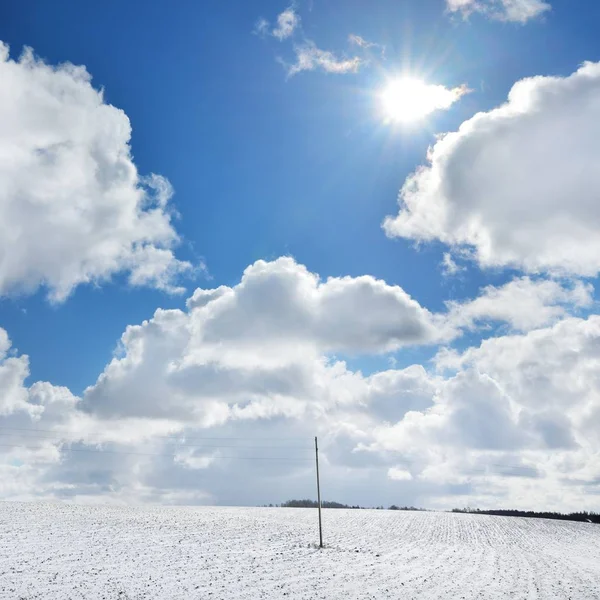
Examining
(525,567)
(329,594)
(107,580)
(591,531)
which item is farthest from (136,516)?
(591,531)

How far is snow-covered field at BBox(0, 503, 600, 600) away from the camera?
2916 centimetres

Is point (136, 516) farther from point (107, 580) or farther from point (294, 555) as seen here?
point (107, 580)

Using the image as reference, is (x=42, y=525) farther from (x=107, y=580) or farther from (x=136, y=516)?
(x=107, y=580)

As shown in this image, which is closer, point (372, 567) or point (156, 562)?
point (156, 562)

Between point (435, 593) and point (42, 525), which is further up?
point (42, 525)

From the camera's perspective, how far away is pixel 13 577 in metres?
28.3

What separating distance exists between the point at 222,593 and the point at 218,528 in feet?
75.9

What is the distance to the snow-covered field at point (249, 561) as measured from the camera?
1148 inches

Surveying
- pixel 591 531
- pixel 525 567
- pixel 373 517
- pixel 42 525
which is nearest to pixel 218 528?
pixel 42 525

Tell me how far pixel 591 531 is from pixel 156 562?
7241 cm

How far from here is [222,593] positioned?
28.3 metres

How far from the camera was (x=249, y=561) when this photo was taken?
3659cm

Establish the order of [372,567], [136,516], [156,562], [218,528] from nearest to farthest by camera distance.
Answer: [156,562], [372,567], [218,528], [136,516]

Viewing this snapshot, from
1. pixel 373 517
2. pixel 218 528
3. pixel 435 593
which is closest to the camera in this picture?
pixel 435 593
